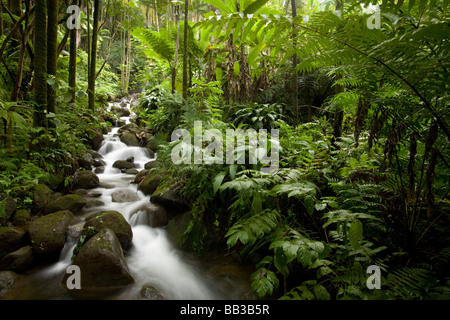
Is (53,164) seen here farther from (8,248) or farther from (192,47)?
(192,47)

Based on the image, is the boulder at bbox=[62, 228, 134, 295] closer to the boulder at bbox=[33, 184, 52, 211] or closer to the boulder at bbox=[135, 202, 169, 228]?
the boulder at bbox=[135, 202, 169, 228]

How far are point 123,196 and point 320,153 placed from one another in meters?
3.81

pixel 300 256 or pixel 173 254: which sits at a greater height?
pixel 300 256

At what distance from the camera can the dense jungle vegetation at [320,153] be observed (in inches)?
58.7

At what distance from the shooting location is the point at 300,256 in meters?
1.55

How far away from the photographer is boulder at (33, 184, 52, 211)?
3.59m

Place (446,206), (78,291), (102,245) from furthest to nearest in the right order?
(102,245), (78,291), (446,206)

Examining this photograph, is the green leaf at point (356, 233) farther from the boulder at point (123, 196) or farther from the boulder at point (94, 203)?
the boulder at point (94, 203)

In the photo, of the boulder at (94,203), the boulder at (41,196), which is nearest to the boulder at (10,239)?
the boulder at (41,196)

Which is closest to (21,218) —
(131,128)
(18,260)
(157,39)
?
(18,260)

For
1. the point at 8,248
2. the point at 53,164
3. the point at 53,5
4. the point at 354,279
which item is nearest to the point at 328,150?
the point at 354,279

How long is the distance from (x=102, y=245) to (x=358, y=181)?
296 centimetres

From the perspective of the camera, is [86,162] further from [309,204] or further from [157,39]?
[309,204]

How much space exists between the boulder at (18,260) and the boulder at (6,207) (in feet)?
1.82
